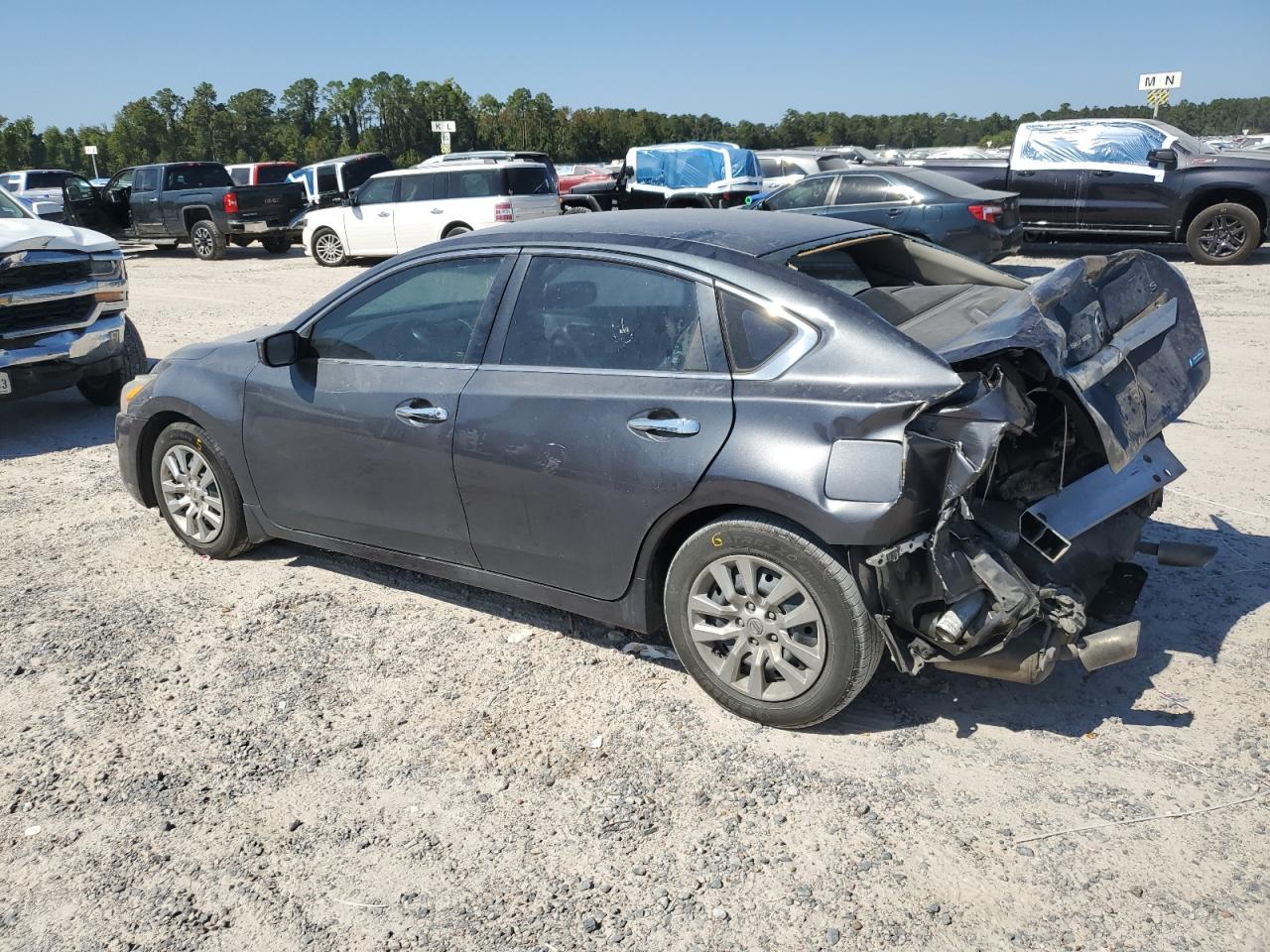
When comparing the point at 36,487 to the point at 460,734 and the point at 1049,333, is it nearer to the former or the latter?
the point at 460,734

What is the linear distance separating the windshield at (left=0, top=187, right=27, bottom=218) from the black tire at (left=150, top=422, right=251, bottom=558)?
444cm

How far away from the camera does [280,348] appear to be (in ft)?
14.8

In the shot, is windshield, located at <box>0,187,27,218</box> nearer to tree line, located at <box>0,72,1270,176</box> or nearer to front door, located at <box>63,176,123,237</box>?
front door, located at <box>63,176,123,237</box>

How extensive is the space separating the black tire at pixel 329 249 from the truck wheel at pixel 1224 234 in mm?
13941

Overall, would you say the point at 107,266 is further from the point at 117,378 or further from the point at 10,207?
the point at 10,207

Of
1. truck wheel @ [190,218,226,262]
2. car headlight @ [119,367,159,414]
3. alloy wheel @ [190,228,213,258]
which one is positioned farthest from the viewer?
alloy wheel @ [190,228,213,258]

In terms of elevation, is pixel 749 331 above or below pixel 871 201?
below

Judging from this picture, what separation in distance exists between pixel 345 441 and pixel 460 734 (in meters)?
1.43

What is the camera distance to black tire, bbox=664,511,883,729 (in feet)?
10.8

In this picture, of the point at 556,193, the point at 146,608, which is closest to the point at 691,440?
the point at 146,608

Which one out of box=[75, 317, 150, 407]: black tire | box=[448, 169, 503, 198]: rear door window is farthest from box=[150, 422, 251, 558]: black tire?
box=[448, 169, 503, 198]: rear door window

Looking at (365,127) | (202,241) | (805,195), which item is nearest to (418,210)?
(202,241)

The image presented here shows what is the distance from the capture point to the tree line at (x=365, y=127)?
157 ft

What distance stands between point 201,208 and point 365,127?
40085 millimetres
